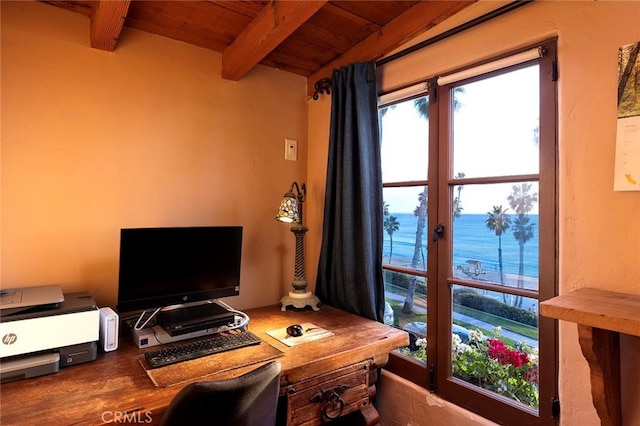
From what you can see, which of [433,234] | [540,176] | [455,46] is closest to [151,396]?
[433,234]

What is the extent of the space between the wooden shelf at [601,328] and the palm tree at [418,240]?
721 millimetres

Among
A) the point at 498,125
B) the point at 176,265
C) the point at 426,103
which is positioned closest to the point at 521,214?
the point at 498,125

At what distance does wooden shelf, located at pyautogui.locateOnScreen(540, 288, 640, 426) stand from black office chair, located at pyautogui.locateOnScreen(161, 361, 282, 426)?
2.77ft

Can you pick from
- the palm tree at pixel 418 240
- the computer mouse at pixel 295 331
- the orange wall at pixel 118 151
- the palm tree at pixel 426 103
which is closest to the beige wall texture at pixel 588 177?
the palm tree at pixel 426 103

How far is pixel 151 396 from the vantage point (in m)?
1.05

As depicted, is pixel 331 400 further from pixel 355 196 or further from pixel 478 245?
pixel 355 196

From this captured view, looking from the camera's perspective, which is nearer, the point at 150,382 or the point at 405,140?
the point at 150,382

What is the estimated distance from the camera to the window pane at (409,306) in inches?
69.2

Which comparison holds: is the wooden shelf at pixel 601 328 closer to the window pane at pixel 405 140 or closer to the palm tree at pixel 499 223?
the palm tree at pixel 499 223

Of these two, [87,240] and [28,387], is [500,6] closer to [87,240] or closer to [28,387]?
[87,240]

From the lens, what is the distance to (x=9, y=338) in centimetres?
113

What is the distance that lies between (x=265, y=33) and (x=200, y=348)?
1.40 m

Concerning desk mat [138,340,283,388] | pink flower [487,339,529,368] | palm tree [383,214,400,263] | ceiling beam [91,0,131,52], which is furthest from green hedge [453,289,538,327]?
ceiling beam [91,0,131,52]

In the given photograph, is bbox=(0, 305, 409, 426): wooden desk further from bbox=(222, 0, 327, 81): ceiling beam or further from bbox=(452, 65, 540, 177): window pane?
bbox=(222, 0, 327, 81): ceiling beam
